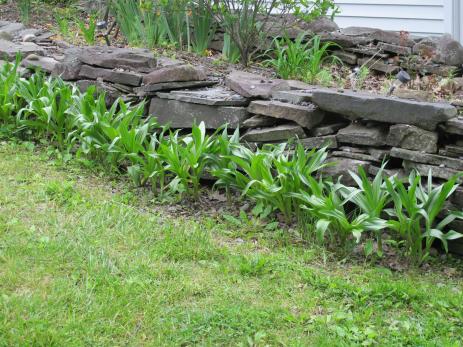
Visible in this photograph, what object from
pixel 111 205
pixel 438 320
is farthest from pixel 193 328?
pixel 111 205

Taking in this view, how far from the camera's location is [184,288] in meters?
4.06

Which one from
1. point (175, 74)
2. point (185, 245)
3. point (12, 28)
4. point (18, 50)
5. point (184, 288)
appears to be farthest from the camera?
point (12, 28)

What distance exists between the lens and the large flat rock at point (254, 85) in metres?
5.81

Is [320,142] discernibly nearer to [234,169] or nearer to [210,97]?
[234,169]

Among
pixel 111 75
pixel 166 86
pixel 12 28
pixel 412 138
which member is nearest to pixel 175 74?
pixel 166 86

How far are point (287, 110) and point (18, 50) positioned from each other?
11.6 feet

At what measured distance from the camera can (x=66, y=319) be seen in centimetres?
365

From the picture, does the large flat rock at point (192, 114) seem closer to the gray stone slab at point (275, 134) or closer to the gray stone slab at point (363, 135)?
the gray stone slab at point (275, 134)

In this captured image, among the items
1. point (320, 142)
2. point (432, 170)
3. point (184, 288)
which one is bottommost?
point (184, 288)

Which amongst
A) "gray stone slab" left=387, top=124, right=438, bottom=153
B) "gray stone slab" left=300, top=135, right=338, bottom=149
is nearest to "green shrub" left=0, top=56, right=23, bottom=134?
"gray stone slab" left=300, top=135, right=338, bottom=149

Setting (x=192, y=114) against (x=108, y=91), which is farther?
(x=108, y=91)

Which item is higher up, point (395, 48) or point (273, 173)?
point (395, 48)

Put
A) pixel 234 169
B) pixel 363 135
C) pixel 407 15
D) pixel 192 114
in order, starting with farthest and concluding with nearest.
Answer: pixel 407 15 → pixel 192 114 → pixel 234 169 → pixel 363 135

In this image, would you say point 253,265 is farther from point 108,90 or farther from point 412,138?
point 108,90
